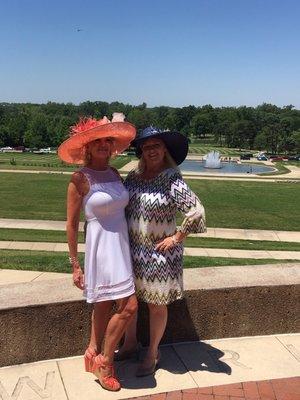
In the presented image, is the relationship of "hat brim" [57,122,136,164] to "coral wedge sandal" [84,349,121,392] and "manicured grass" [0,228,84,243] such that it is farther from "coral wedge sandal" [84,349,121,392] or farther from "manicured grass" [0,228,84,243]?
"manicured grass" [0,228,84,243]

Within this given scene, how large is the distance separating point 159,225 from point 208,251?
32.5ft

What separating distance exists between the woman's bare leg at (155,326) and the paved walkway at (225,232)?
44.9 ft

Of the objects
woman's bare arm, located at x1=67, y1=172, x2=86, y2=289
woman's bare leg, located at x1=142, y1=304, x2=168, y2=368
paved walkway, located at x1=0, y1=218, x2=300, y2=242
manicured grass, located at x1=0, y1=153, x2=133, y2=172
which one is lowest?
manicured grass, located at x1=0, y1=153, x2=133, y2=172

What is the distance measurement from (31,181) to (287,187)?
58.8 feet

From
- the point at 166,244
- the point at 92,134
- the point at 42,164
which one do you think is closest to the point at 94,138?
the point at 92,134

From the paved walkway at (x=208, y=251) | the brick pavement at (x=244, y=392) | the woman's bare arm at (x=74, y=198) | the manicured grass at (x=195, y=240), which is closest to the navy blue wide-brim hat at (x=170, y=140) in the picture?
the woman's bare arm at (x=74, y=198)

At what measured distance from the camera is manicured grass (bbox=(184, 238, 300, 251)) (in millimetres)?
14531

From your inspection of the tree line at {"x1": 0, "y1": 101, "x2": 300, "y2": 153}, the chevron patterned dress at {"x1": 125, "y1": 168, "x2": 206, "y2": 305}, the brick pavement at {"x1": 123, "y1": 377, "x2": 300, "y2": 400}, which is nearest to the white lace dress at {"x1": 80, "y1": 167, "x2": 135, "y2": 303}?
the chevron patterned dress at {"x1": 125, "y1": 168, "x2": 206, "y2": 305}

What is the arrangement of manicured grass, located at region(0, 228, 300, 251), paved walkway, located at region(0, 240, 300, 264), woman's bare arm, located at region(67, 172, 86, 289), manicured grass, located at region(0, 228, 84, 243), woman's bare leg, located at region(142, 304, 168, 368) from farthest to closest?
1. manicured grass, located at region(0, 228, 84, 243)
2. manicured grass, located at region(0, 228, 300, 251)
3. paved walkway, located at region(0, 240, 300, 264)
4. woman's bare leg, located at region(142, 304, 168, 368)
5. woman's bare arm, located at region(67, 172, 86, 289)

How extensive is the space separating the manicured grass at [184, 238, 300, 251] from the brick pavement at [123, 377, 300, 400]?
10451 mm

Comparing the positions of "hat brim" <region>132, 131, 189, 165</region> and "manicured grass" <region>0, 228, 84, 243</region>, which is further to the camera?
"manicured grass" <region>0, 228, 84, 243</region>

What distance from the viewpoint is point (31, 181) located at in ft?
113

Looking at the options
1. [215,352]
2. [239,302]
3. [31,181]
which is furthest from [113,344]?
[31,181]

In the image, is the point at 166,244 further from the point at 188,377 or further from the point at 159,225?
the point at 188,377
